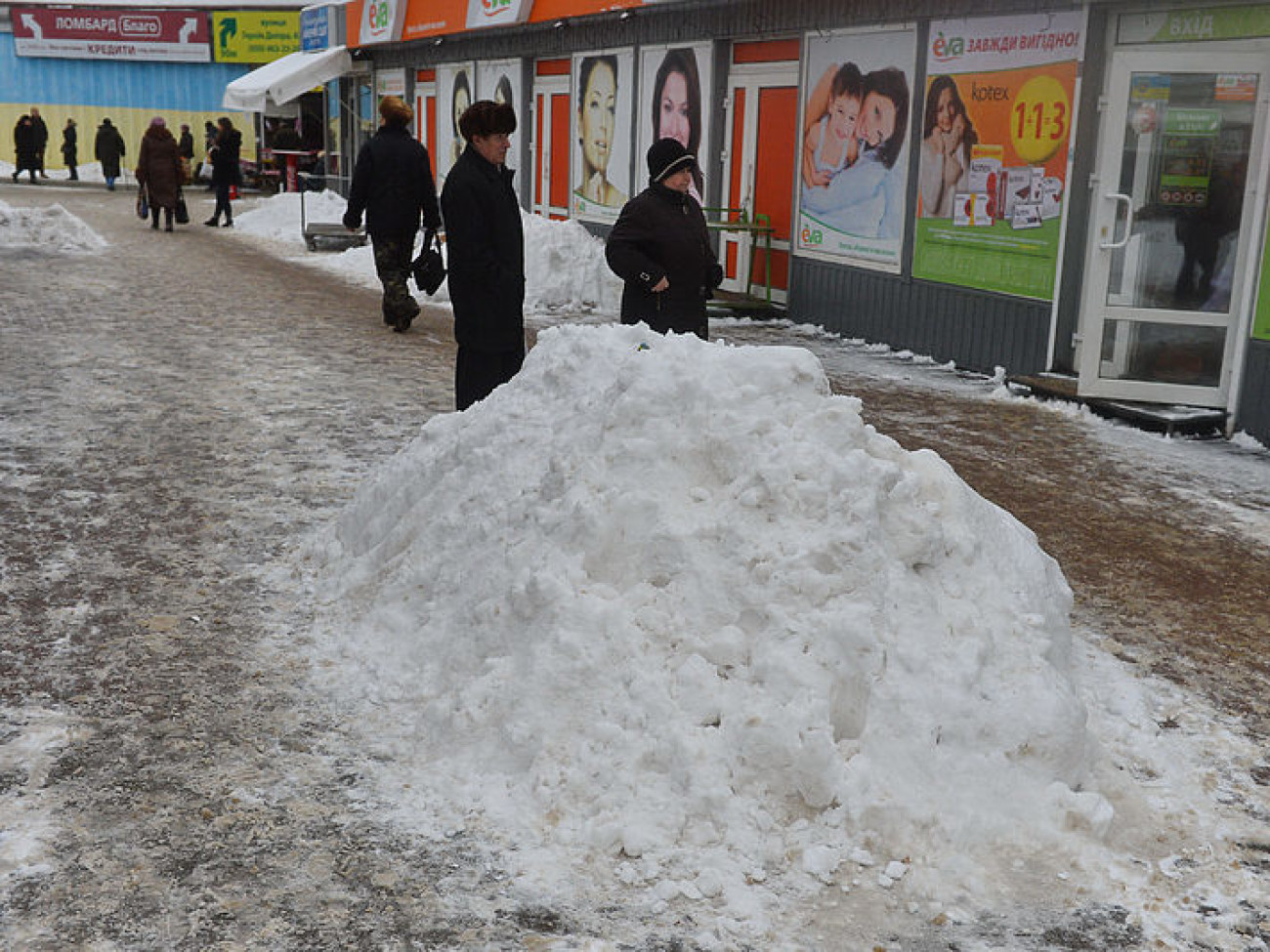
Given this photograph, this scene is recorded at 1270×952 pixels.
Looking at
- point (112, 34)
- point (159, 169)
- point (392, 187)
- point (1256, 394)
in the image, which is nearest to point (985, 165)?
point (1256, 394)

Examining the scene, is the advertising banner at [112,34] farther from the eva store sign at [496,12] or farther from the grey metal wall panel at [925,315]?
the grey metal wall panel at [925,315]

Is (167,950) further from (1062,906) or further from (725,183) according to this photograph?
(725,183)

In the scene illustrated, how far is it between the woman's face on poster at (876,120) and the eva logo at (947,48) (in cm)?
70

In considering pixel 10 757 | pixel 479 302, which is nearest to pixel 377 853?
pixel 10 757

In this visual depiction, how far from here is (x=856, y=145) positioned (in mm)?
12492

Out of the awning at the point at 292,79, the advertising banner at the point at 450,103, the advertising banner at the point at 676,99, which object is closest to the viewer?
the advertising banner at the point at 676,99

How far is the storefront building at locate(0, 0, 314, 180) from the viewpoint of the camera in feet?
120

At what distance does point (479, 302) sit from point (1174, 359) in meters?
5.15

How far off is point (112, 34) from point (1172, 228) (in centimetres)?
3475

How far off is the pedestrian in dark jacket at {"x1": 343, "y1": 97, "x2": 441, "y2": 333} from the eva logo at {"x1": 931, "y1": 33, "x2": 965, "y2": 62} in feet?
14.6

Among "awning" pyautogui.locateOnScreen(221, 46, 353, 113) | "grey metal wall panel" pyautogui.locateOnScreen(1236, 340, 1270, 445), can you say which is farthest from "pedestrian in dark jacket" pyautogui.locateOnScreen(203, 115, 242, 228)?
"grey metal wall panel" pyautogui.locateOnScreen(1236, 340, 1270, 445)

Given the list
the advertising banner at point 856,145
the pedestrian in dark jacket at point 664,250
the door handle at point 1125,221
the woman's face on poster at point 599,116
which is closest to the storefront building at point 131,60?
the woman's face on poster at point 599,116

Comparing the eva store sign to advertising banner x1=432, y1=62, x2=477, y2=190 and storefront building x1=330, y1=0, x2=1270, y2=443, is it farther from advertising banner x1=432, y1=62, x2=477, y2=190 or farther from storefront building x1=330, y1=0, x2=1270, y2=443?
advertising banner x1=432, y1=62, x2=477, y2=190

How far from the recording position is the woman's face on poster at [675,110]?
1519cm
